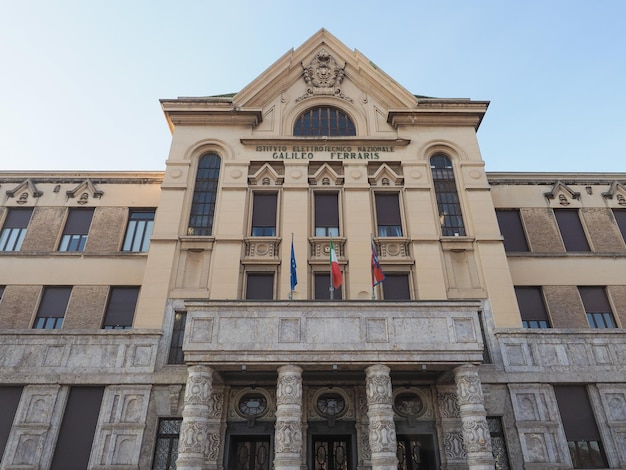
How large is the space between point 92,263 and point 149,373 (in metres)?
6.63

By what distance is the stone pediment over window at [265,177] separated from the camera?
19.6 meters

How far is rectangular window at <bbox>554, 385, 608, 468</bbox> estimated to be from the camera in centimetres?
1441

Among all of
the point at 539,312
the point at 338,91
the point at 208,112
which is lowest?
the point at 539,312

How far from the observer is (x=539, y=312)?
18.4 m

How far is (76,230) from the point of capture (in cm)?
2012

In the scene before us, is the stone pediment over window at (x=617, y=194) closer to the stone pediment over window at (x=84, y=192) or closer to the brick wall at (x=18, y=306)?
the stone pediment over window at (x=84, y=192)

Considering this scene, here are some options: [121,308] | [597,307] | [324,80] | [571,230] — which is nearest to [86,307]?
[121,308]

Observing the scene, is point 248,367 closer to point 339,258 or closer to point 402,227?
point 339,258

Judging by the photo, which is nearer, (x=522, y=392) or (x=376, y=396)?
(x=376, y=396)

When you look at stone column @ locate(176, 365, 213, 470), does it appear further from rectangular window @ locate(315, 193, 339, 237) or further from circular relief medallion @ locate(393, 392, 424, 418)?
rectangular window @ locate(315, 193, 339, 237)

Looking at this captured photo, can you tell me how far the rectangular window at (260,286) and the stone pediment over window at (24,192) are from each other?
1199 centimetres

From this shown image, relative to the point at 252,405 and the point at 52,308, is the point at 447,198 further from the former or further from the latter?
the point at 52,308

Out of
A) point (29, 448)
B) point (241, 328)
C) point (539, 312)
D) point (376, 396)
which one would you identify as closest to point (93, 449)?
point (29, 448)

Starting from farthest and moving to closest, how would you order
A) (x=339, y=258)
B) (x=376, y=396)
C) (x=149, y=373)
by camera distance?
(x=339, y=258)
(x=149, y=373)
(x=376, y=396)
